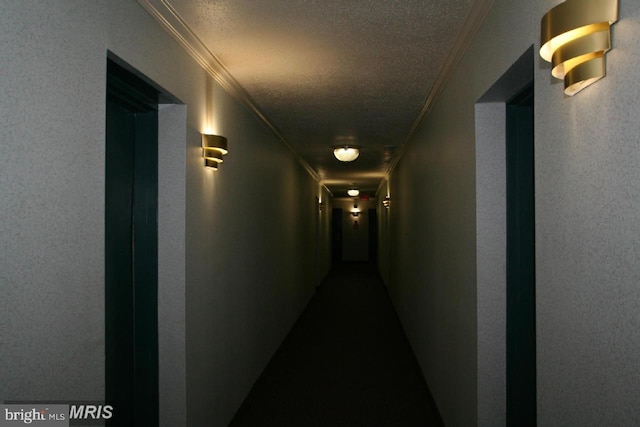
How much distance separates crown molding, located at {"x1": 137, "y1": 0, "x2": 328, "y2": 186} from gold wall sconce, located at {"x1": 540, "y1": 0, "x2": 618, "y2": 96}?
1765 mm

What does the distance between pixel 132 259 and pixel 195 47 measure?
133 centimetres

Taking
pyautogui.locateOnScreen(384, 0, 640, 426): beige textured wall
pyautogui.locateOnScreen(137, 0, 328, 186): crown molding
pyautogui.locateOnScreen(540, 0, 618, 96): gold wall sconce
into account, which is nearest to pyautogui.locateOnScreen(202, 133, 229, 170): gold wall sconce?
pyautogui.locateOnScreen(137, 0, 328, 186): crown molding

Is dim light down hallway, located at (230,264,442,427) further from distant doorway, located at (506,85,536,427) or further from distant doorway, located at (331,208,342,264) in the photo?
distant doorway, located at (331,208,342,264)

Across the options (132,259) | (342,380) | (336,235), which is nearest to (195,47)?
(132,259)

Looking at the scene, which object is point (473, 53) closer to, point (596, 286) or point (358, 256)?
point (596, 286)

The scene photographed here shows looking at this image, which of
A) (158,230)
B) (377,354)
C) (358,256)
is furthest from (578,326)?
(358,256)

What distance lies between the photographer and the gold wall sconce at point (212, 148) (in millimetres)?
2713

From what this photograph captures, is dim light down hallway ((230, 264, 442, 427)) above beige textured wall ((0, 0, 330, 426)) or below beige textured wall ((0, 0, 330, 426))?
below

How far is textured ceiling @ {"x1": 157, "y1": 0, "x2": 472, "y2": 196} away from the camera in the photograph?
217cm

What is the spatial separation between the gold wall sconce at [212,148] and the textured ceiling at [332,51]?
1.84 feet

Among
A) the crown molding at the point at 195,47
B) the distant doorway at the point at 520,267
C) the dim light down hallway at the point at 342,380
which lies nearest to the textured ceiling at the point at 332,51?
the crown molding at the point at 195,47

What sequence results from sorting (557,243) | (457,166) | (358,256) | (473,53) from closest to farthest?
(557,243) → (473,53) → (457,166) → (358,256)

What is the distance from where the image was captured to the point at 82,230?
60.5 inches

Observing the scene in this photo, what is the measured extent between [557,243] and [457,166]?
1.51 m
